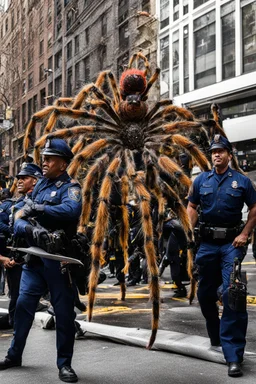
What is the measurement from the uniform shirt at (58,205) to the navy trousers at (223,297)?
1.36 metres

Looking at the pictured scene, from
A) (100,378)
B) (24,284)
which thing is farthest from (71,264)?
(100,378)

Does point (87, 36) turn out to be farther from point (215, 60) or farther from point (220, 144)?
point (220, 144)

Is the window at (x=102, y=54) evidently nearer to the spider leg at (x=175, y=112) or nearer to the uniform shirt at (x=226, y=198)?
the spider leg at (x=175, y=112)

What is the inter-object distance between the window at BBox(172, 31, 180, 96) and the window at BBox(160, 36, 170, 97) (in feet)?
1.52

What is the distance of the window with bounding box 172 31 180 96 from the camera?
101 ft

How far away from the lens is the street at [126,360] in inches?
200

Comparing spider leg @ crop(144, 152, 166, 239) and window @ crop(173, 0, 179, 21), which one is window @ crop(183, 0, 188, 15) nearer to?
window @ crop(173, 0, 179, 21)

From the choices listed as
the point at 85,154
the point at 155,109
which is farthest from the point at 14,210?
the point at 155,109

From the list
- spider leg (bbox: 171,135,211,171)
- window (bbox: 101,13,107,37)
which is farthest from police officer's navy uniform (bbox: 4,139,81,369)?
window (bbox: 101,13,107,37)

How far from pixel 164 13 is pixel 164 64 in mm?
2733

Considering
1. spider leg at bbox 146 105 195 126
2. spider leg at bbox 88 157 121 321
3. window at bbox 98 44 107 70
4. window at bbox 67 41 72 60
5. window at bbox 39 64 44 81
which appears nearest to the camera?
spider leg at bbox 88 157 121 321

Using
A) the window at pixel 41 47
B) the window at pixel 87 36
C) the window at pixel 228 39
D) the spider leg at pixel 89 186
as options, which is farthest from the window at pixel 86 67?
the spider leg at pixel 89 186

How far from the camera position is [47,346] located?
253 inches

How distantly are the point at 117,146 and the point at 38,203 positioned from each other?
12.0 ft
